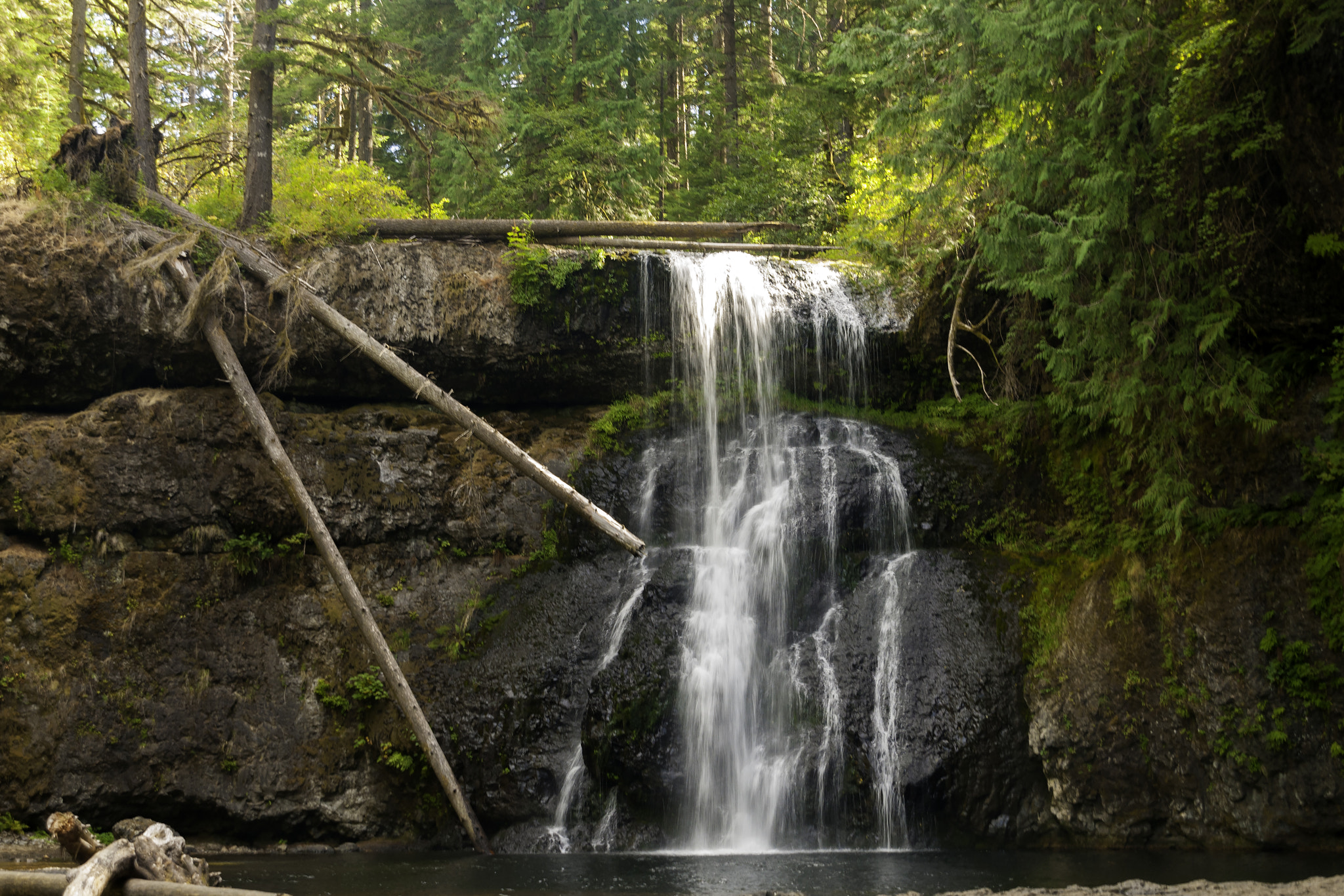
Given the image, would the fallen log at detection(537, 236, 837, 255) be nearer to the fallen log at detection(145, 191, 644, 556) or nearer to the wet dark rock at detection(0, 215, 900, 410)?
the wet dark rock at detection(0, 215, 900, 410)

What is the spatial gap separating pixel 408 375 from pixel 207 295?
104 inches

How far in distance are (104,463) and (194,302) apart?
2142 mm

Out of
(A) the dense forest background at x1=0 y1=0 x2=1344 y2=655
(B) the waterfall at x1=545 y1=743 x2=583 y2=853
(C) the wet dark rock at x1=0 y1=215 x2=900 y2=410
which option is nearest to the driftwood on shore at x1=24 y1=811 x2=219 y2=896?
(B) the waterfall at x1=545 y1=743 x2=583 y2=853

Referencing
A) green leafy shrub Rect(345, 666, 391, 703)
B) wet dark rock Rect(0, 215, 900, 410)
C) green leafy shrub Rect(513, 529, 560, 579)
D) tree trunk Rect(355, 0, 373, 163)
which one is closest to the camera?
green leafy shrub Rect(345, 666, 391, 703)

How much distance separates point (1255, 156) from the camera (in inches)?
337

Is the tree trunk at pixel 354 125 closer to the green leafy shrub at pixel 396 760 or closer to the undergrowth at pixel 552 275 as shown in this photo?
the undergrowth at pixel 552 275

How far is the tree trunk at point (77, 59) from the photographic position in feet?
47.6

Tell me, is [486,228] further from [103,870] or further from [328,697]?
[103,870]

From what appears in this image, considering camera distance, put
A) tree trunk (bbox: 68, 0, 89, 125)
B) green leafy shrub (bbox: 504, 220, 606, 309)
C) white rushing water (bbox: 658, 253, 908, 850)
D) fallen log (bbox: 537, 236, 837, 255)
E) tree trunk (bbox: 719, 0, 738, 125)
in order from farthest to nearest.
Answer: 1. tree trunk (bbox: 719, 0, 738, 125)
2. tree trunk (bbox: 68, 0, 89, 125)
3. fallen log (bbox: 537, 236, 837, 255)
4. green leafy shrub (bbox: 504, 220, 606, 309)
5. white rushing water (bbox: 658, 253, 908, 850)

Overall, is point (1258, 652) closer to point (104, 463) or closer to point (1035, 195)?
point (1035, 195)

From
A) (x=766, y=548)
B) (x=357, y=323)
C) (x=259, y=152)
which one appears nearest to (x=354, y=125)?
(x=259, y=152)

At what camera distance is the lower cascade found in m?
9.40

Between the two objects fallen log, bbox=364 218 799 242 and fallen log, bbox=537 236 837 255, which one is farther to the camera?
fallen log, bbox=537 236 837 255

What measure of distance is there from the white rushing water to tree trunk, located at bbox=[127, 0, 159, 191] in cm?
731
